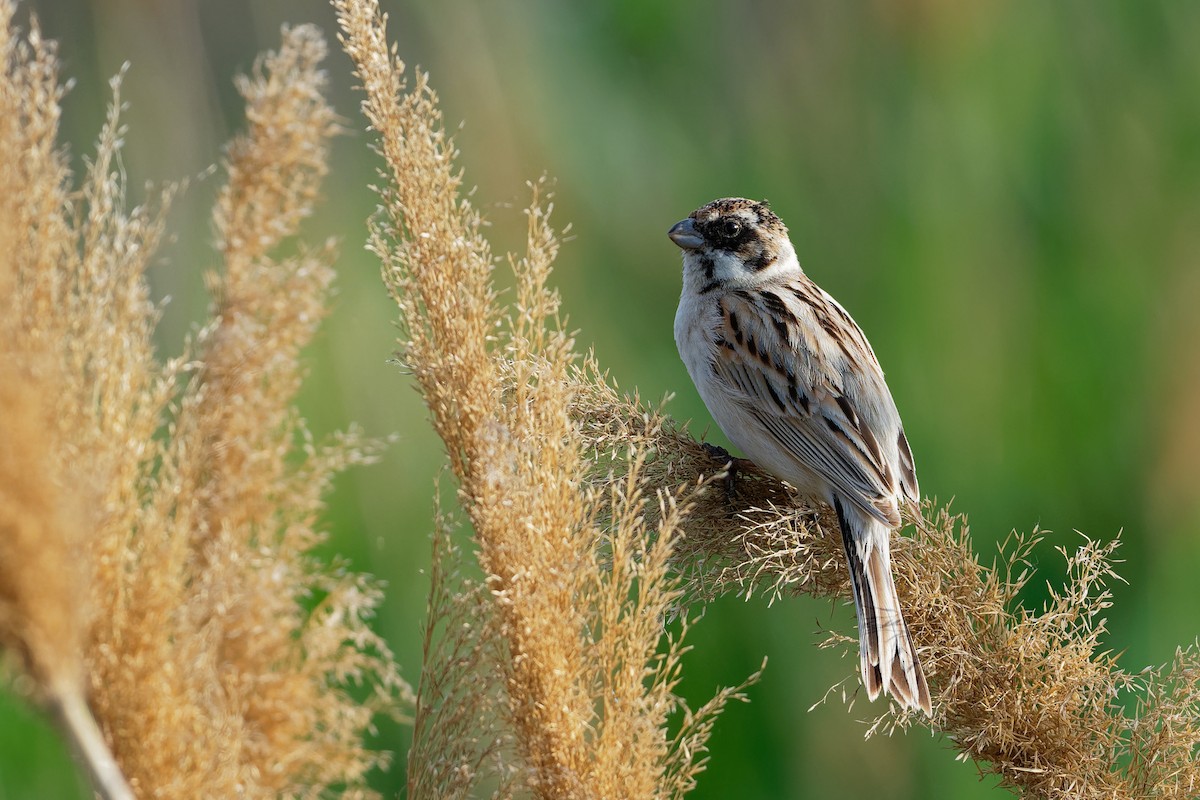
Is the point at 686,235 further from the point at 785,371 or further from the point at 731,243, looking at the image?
the point at 785,371

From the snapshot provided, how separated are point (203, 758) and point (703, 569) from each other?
0.91 meters

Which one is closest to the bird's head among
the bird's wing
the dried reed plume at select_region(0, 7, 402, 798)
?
the bird's wing

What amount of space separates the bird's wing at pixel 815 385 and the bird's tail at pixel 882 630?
491mm

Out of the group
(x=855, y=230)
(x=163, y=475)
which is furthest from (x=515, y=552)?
(x=855, y=230)

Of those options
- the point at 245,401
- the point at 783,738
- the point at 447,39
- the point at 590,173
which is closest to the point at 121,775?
the point at 245,401

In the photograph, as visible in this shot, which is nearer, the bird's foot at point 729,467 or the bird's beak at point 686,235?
the bird's foot at point 729,467

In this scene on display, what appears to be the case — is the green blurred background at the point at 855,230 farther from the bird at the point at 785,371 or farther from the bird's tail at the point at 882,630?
the bird's tail at the point at 882,630

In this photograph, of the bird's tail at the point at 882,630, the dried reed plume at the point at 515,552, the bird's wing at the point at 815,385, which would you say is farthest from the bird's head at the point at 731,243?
the dried reed plume at the point at 515,552

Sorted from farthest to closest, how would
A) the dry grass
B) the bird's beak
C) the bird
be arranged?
the bird's beak < the bird < the dry grass

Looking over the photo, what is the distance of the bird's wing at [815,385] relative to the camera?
2594 mm

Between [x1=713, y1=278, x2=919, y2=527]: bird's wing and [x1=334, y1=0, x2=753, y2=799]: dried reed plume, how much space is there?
3.97ft

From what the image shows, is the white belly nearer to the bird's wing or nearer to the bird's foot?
the bird's wing

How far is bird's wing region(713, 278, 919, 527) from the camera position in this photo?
2594 millimetres

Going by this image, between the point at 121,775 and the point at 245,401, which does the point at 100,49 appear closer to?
the point at 245,401
